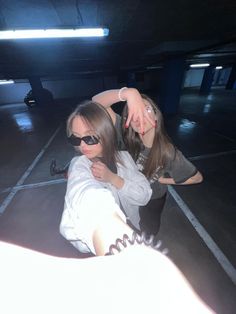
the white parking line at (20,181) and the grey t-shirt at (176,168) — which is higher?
the grey t-shirt at (176,168)

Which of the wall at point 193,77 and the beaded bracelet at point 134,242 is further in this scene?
the wall at point 193,77

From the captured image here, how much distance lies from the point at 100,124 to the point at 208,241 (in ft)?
8.29

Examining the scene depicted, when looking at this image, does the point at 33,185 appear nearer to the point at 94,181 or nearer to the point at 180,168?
the point at 94,181

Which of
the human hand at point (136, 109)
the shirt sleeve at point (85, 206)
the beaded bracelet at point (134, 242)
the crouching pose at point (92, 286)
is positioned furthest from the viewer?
the human hand at point (136, 109)

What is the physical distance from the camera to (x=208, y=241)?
8.38 ft

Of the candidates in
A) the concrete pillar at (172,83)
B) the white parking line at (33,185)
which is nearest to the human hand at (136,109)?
the white parking line at (33,185)

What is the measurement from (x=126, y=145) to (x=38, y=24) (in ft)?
17.2

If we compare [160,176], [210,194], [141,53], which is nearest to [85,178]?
[160,176]

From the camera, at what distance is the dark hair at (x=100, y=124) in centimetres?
128

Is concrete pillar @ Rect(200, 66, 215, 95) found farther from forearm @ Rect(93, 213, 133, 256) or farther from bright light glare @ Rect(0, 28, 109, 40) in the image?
forearm @ Rect(93, 213, 133, 256)

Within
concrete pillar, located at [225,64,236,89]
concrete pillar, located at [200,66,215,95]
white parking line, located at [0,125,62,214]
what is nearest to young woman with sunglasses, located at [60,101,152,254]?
white parking line, located at [0,125,62,214]

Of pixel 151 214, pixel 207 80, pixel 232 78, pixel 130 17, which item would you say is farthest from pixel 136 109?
pixel 232 78

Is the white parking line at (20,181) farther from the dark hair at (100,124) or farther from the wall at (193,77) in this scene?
the wall at (193,77)

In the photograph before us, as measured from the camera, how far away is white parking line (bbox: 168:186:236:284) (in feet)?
7.13
